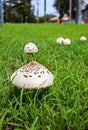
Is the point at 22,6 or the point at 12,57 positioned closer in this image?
the point at 12,57

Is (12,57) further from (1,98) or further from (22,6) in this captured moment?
(22,6)

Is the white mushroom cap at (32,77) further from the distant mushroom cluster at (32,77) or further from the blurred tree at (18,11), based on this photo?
the blurred tree at (18,11)

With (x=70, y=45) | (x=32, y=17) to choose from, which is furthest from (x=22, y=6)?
(x=70, y=45)

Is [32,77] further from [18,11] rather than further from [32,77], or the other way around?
[18,11]

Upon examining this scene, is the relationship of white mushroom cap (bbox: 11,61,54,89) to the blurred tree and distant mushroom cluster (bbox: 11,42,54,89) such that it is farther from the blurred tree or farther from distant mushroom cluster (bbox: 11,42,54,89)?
the blurred tree

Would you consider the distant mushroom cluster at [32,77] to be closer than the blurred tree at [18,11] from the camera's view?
Yes

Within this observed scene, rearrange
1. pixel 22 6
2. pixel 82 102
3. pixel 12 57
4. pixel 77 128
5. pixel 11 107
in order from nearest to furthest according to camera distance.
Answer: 1. pixel 77 128
2. pixel 11 107
3. pixel 82 102
4. pixel 12 57
5. pixel 22 6

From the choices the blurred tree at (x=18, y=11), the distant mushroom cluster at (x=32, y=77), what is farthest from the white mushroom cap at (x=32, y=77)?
the blurred tree at (x=18, y=11)

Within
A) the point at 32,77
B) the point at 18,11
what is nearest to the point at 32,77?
the point at 32,77
